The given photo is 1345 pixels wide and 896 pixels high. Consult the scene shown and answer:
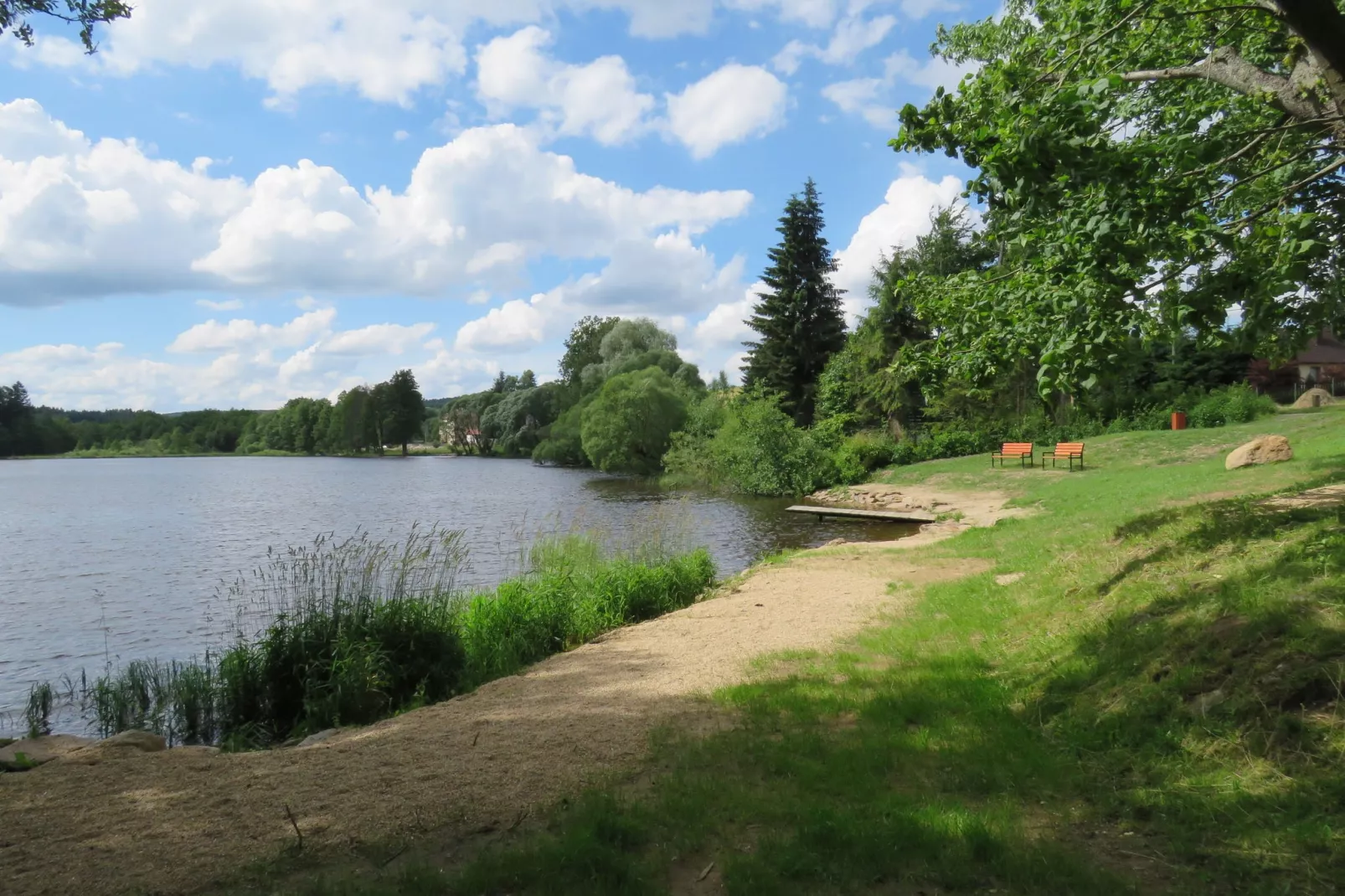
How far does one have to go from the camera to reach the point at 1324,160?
27.9 ft

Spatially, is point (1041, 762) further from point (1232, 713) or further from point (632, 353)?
point (632, 353)

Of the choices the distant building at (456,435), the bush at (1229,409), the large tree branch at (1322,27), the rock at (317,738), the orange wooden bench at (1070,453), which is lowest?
the rock at (317,738)

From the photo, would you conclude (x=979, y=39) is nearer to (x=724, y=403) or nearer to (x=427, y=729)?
(x=427, y=729)

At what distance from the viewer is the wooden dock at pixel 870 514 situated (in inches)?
876

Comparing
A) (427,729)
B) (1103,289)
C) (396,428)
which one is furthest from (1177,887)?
(396,428)

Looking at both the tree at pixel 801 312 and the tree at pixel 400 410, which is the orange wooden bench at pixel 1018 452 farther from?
the tree at pixel 400 410

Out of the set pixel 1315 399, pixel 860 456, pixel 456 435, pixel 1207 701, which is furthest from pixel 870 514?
pixel 456 435

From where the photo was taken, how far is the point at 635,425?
48.9 m

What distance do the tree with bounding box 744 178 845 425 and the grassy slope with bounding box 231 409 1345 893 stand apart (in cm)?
3565

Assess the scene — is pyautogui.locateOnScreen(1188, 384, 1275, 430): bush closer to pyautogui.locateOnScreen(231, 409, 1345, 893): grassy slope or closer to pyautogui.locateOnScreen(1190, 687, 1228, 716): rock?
pyautogui.locateOnScreen(231, 409, 1345, 893): grassy slope

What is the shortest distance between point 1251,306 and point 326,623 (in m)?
9.47

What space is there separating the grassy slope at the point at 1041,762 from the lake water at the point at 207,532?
8476 millimetres

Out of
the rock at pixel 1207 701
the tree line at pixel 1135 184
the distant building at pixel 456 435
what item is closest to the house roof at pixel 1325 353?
the tree line at pixel 1135 184

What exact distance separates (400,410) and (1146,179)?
335 feet
